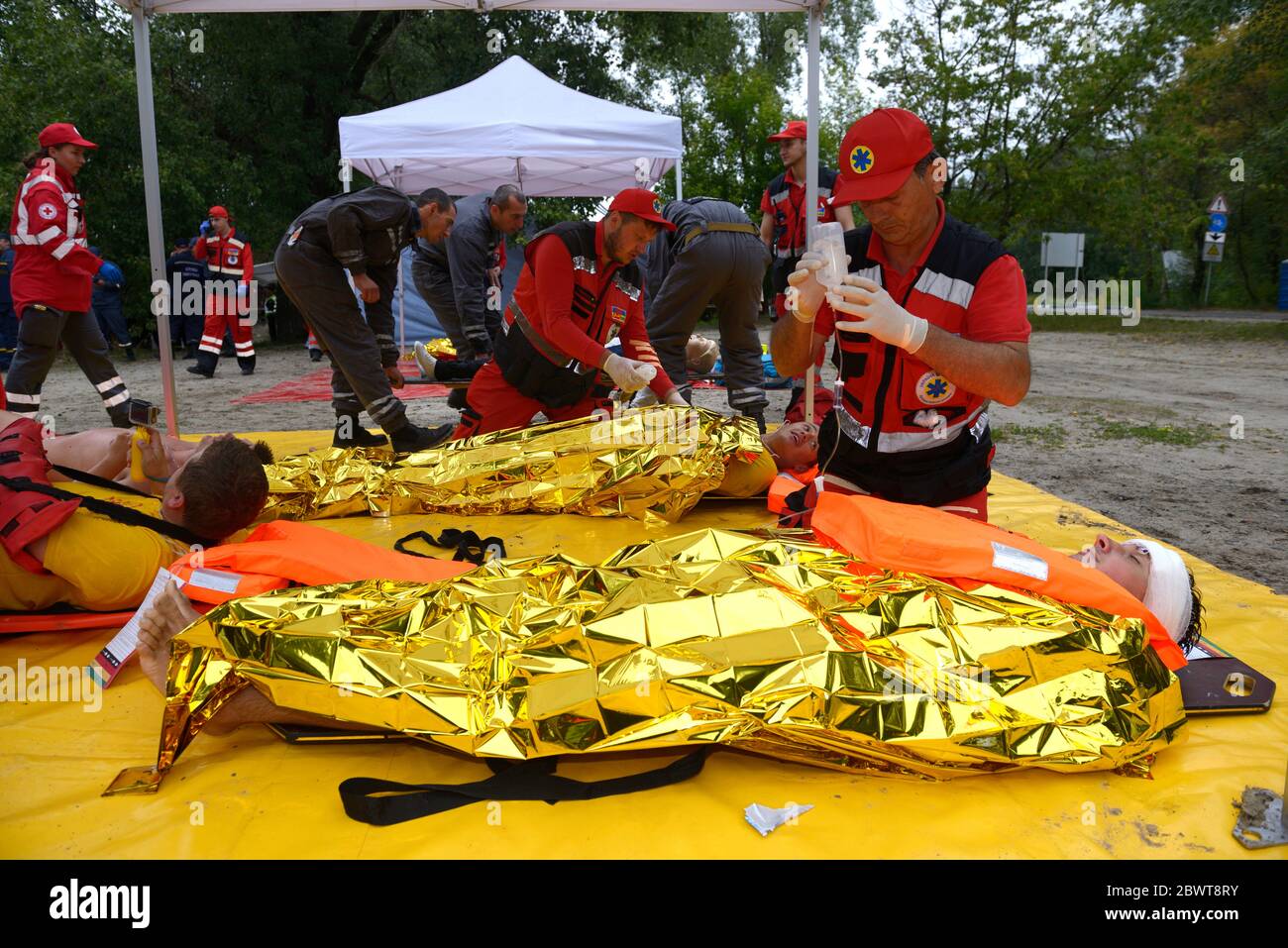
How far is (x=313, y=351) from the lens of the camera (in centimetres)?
1261

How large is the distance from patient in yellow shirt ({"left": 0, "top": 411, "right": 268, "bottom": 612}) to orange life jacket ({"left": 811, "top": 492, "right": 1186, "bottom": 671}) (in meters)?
1.57

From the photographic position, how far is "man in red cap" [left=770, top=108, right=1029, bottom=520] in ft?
7.04

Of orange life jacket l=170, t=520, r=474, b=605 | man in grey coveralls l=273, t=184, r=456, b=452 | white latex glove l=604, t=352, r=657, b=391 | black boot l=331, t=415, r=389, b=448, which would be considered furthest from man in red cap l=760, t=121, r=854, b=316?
orange life jacket l=170, t=520, r=474, b=605

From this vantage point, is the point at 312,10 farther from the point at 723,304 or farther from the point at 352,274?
the point at 723,304

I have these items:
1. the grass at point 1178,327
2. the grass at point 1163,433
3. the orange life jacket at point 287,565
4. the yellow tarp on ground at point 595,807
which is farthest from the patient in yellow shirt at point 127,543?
the grass at point 1178,327

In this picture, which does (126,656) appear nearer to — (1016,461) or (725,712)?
(725,712)

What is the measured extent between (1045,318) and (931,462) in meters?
18.7

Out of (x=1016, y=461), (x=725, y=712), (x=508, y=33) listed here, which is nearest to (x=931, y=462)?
(x=725, y=712)

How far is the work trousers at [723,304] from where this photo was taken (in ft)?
16.6

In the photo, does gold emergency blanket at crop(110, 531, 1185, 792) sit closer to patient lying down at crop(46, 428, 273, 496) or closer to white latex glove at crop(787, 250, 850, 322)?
white latex glove at crop(787, 250, 850, 322)

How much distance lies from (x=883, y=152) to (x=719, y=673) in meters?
1.34

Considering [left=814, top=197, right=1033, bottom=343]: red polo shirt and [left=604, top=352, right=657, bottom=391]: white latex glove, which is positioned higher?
[left=814, top=197, right=1033, bottom=343]: red polo shirt

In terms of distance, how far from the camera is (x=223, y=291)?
11156mm

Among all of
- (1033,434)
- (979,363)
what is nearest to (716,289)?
(1033,434)
